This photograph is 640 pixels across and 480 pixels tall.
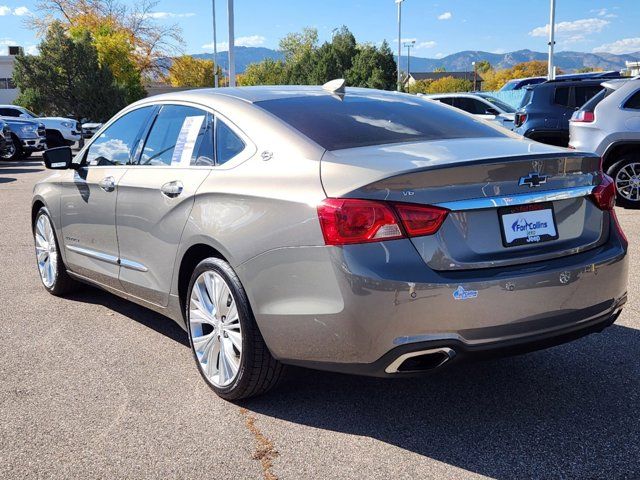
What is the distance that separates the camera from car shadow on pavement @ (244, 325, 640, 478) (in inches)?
123

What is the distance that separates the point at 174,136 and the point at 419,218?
1.94 m

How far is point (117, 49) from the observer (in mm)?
53969

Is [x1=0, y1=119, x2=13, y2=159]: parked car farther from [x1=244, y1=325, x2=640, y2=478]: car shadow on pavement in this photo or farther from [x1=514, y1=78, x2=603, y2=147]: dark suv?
[x1=244, y1=325, x2=640, y2=478]: car shadow on pavement

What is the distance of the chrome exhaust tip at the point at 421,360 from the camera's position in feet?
10.1

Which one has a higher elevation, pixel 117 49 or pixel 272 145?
pixel 117 49

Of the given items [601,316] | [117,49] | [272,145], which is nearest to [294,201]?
[272,145]

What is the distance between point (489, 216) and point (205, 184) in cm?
151

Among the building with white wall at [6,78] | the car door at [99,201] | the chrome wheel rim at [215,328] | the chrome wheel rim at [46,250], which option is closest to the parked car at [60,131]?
the chrome wheel rim at [46,250]

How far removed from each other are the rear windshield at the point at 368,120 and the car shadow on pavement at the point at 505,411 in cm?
123

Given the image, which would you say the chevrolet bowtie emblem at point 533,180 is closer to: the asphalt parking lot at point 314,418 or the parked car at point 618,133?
the asphalt parking lot at point 314,418

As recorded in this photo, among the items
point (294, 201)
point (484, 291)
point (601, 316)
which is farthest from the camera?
point (601, 316)

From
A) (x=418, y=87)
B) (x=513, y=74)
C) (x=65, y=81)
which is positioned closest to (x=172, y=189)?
(x=65, y=81)

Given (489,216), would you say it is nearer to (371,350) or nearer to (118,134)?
(371,350)

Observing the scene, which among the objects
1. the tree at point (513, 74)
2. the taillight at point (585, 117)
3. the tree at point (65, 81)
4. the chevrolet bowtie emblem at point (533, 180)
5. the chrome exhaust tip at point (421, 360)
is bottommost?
the chrome exhaust tip at point (421, 360)
